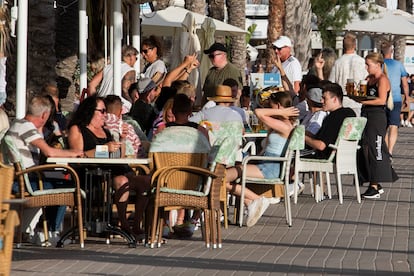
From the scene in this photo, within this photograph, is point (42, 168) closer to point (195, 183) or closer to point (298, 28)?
point (195, 183)

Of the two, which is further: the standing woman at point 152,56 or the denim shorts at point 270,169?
the standing woman at point 152,56

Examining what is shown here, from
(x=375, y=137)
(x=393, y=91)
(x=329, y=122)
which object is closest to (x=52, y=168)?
(x=329, y=122)

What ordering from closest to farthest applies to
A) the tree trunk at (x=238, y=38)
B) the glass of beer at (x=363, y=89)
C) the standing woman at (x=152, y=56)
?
the glass of beer at (x=363, y=89) < the standing woman at (x=152, y=56) < the tree trunk at (x=238, y=38)

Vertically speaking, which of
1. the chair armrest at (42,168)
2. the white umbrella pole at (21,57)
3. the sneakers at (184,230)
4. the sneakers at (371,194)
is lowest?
the sneakers at (371,194)

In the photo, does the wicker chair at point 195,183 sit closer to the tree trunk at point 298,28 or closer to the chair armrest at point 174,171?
the chair armrest at point 174,171

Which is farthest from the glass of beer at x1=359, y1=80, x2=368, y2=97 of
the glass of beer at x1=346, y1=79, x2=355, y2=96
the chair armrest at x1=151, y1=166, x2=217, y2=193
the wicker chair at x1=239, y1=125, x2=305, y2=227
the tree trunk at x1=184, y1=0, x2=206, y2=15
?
the tree trunk at x1=184, y1=0, x2=206, y2=15

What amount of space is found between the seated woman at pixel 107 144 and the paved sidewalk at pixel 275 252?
0.34m

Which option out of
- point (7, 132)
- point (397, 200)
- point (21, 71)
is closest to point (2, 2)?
point (21, 71)

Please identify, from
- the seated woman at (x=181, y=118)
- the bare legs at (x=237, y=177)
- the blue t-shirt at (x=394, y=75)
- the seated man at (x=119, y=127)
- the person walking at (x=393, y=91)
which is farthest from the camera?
the blue t-shirt at (x=394, y=75)

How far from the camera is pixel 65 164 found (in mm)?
11906

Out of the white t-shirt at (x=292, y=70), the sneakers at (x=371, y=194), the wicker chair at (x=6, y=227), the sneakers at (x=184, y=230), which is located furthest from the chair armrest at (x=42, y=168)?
the white t-shirt at (x=292, y=70)

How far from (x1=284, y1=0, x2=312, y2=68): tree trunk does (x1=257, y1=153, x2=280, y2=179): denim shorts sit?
16.2 metres

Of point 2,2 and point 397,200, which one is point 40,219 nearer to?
point 2,2

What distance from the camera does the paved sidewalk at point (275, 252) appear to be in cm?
1043
